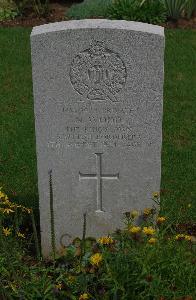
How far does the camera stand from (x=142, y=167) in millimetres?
4676

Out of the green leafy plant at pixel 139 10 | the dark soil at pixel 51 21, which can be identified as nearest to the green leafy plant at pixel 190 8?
the dark soil at pixel 51 21

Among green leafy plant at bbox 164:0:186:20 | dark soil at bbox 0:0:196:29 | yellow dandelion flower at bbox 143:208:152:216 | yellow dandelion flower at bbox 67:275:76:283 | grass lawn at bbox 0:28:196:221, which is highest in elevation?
green leafy plant at bbox 164:0:186:20

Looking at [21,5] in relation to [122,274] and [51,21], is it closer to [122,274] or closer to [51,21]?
[51,21]

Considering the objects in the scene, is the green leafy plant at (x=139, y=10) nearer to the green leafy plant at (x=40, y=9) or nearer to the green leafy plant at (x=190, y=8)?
the green leafy plant at (x=190, y=8)

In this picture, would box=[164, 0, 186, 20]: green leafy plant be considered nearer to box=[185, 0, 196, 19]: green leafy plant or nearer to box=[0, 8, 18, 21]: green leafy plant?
box=[185, 0, 196, 19]: green leafy plant

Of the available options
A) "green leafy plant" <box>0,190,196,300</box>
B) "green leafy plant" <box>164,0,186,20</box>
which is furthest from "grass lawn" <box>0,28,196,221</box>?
"green leafy plant" <box>0,190,196,300</box>

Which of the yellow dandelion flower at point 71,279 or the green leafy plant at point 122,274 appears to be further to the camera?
the yellow dandelion flower at point 71,279

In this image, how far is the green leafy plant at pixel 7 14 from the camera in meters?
10.6

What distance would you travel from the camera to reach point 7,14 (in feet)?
34.8

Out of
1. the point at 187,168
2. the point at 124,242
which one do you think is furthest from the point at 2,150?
the point at 124,242

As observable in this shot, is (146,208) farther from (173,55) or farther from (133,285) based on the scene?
(173,55)

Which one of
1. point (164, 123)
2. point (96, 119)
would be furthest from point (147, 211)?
point (164, 123)

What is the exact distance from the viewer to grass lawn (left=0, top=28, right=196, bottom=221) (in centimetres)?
595

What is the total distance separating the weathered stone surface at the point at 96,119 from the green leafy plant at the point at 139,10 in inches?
224
